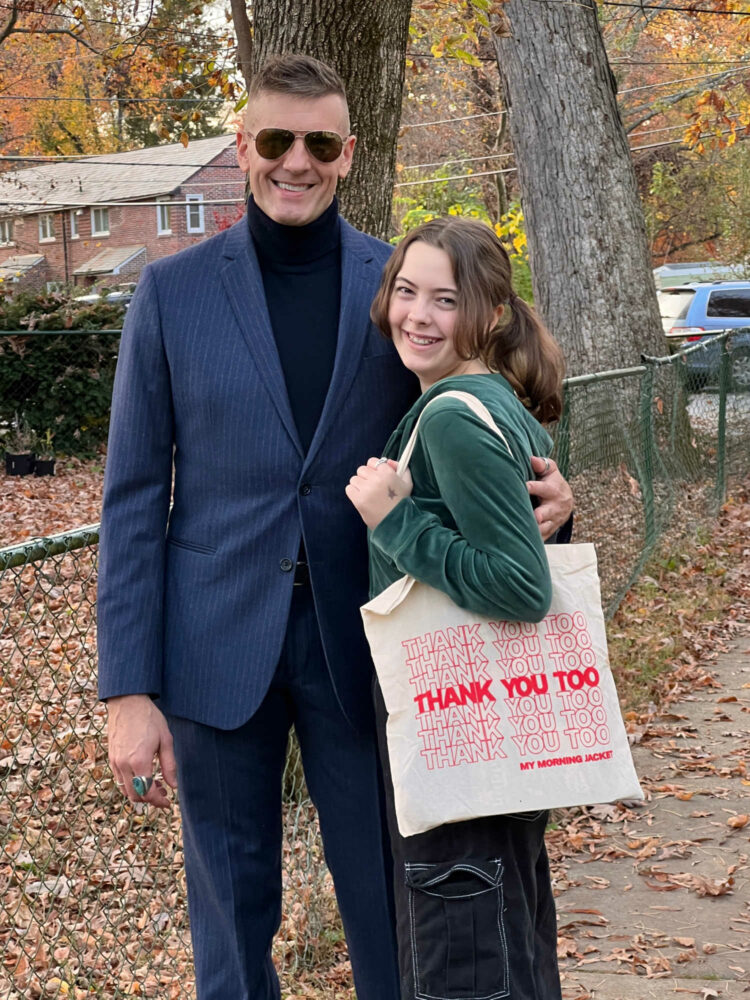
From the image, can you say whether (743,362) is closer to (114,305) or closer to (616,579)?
(616,579)

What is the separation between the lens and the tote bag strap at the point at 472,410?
2236mm

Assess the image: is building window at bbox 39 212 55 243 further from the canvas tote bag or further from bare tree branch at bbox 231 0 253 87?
the canvas tote bag

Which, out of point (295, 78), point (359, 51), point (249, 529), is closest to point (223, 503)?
point (249, 529)

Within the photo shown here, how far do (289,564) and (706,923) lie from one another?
224cm

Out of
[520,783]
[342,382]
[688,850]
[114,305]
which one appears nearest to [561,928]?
[688,850]


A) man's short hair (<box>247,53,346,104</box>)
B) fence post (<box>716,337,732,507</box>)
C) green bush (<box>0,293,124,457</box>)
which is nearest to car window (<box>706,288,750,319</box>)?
green bush (<box>0,293,124,457</box>)

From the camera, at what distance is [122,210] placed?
55469 millimetres

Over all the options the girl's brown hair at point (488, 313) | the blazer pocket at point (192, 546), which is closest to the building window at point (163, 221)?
the blazer pocket at point (192, 546)

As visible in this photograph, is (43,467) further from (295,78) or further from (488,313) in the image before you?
(488,313)

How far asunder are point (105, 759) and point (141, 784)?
3.40 m

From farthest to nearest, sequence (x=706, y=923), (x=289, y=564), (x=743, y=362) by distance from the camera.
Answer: (x=743, y=362)
(x=706, y=923)
(x=289, y=564)

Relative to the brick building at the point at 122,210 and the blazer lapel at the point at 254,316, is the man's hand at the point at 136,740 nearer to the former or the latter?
the blazer lapel at the point at 254,316

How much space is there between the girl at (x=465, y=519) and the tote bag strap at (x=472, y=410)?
0.02 meters

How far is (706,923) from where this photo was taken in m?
4.01
